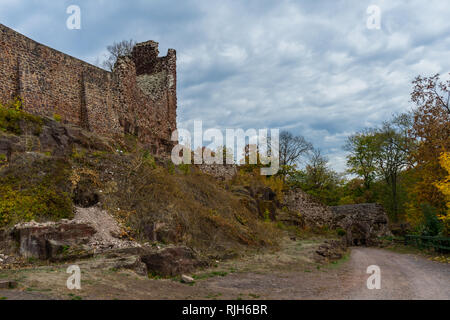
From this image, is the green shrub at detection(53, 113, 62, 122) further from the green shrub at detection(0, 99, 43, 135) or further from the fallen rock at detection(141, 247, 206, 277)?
the fallen rock at detection(141, 247, 206, 277)

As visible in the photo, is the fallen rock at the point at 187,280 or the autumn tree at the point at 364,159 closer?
the fallen rock at the point at 187,280

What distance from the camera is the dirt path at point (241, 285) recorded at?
6.39 m

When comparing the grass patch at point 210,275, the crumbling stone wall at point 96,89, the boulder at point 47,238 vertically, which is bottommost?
the grass patch at point 210,275

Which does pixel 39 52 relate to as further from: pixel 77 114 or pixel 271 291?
pixel 271 291

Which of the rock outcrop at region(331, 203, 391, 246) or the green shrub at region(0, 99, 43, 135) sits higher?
the green shrub at region(0, 99, 43, 135)

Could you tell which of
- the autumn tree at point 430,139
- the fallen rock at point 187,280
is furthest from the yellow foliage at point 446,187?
the fallen rock at point 187,280

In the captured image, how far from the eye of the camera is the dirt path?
6.39m

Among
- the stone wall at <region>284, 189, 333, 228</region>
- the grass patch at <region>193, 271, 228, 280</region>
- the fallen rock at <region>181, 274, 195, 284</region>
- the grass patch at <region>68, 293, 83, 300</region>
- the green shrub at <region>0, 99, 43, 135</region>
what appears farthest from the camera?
the stone wall at <region>284, 189, 333, 228</region>

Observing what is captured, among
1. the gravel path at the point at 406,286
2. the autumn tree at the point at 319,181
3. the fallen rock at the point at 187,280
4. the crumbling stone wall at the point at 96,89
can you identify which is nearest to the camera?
the gravel path at the point at 406,286

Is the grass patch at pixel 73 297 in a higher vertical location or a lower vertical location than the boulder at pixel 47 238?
lower

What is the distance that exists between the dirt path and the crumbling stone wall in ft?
33.4

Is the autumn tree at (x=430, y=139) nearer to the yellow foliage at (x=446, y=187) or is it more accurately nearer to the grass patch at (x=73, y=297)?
the yellow foliage at (x=446, y=187)

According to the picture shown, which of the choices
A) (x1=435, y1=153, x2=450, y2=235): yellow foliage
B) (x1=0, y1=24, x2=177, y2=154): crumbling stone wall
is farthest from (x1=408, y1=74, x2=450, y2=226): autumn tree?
(x1=0, y1=24, x2=177, y2=154): crumbling stone wall

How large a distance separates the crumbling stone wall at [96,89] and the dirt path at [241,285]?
1017 cm
